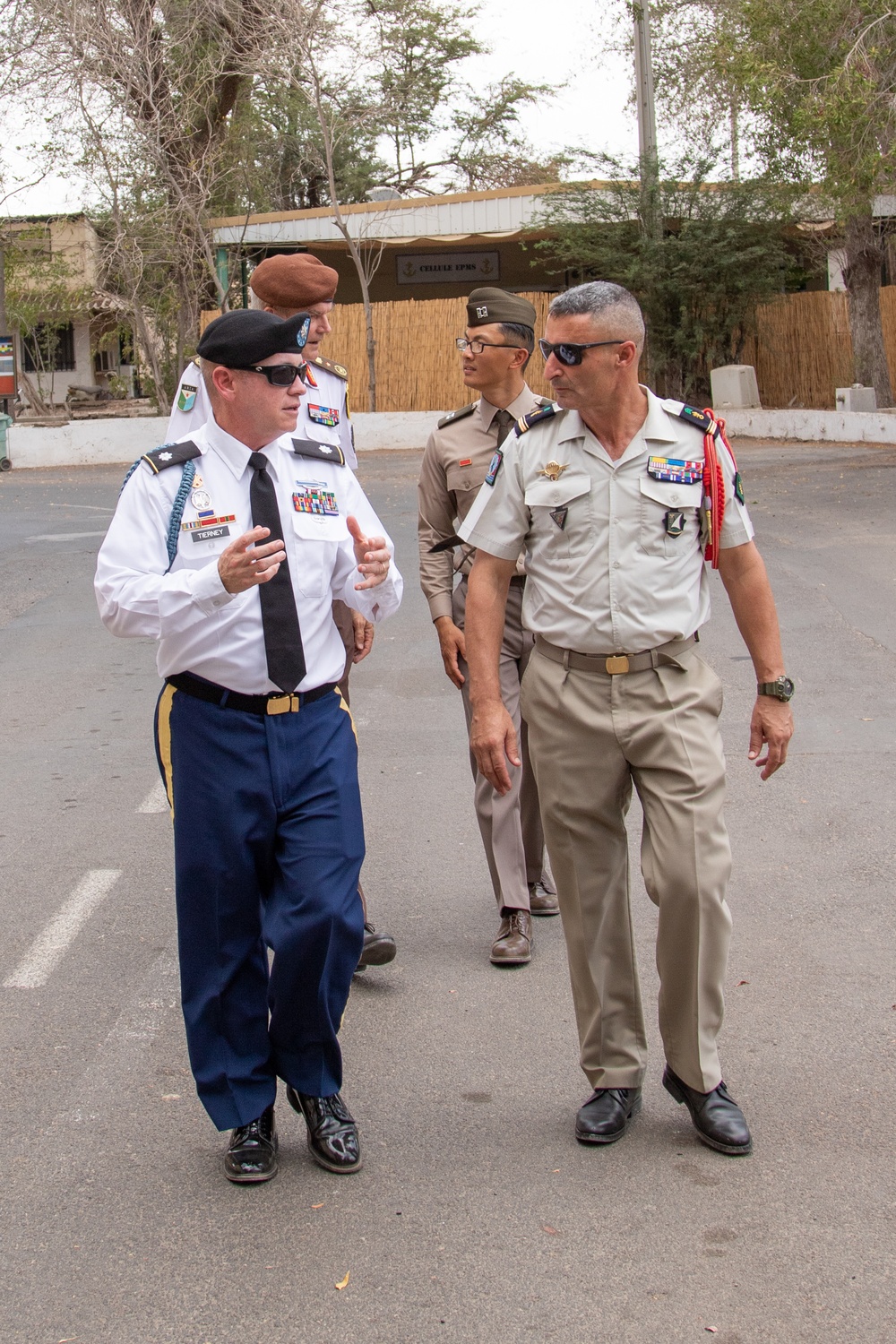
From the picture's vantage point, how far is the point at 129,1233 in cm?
343

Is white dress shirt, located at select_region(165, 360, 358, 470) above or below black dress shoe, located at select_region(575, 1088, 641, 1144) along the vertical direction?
above

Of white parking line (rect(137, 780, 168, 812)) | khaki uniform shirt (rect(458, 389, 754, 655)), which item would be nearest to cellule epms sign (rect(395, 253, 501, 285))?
white parking line (rect(137, 780, 168, 812))

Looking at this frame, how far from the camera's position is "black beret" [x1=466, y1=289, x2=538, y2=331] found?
5.18m

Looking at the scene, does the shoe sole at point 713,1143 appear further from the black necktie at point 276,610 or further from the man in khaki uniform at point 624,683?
the black necktie at point 276,610

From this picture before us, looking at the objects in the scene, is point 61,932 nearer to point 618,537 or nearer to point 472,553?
point 472,553

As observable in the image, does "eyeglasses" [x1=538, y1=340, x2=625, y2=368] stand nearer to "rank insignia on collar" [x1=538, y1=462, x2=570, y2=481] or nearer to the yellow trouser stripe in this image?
"rank insignia on collar" [x1=538, y1=462, x2=570, y2=481]

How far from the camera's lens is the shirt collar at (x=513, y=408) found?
17.5 ft

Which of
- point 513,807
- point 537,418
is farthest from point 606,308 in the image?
point 513,807

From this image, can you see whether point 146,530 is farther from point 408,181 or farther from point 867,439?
point 408,181

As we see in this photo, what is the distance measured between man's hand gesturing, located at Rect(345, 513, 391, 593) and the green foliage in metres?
25.3

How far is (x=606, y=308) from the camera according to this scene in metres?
3.79

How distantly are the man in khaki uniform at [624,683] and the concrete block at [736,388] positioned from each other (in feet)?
81.9

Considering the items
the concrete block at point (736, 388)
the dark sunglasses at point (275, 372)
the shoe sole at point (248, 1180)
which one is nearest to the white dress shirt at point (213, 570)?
the dark sunglasses at point (275, 372)

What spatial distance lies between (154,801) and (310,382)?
2.90m
